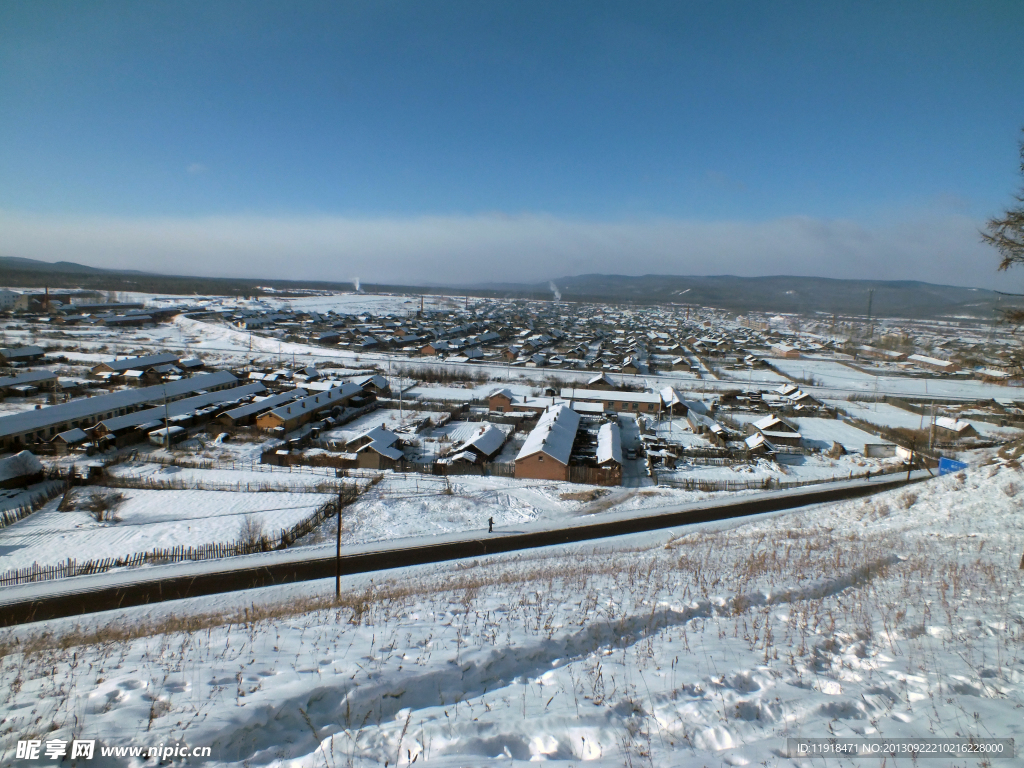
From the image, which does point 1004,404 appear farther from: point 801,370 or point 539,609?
point 539,609

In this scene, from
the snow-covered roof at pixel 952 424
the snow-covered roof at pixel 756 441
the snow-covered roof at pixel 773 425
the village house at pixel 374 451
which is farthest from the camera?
the snow-covered roof at pixel 952 424

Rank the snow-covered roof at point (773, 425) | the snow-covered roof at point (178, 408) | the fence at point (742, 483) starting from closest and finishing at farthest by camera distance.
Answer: the fence at point (742, 483) → the snow-covered roof at point (178, 408) → the snow-covered roof at point (773, 425)

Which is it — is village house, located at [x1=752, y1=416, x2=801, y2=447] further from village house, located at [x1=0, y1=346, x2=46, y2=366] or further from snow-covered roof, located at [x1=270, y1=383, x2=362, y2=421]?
village house, located at [x1=0, y1=346, x2=46, y2=366]

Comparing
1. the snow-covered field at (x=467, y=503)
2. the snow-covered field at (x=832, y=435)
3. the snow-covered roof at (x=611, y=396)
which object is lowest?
the snow-covered field at (x=467, y=503)

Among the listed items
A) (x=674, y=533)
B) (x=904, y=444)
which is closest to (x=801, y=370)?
(x=904, y=444)

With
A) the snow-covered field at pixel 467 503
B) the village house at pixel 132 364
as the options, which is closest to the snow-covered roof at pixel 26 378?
the village house at pixel 132 364

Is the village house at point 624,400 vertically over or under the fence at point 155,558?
over

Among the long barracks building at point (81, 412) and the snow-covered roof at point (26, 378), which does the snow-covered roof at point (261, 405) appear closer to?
the long barracks building at point (81, 412)
